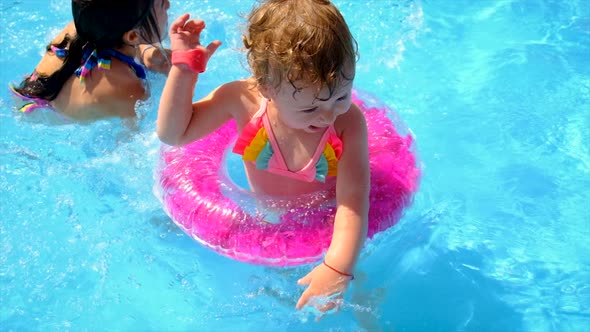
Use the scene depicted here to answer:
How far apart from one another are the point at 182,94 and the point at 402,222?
1.47 metres

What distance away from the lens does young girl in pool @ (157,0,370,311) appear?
7.27ft

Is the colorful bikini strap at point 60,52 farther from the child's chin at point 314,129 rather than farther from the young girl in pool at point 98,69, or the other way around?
the child's chin at point 314,129

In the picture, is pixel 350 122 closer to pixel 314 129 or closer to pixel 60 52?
pixel 314 129

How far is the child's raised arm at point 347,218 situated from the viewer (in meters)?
2.52

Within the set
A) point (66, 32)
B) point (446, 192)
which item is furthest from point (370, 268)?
point (66, 32)

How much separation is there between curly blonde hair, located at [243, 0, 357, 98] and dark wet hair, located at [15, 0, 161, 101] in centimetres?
138

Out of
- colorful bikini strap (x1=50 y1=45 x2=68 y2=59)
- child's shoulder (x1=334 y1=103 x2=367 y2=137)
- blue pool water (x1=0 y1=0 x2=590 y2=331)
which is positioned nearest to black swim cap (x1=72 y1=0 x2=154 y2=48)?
colorful bikini strap (x1=50 y1=45 x2=68 y2=59)

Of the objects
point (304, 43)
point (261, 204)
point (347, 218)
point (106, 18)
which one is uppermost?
point (304, 43)

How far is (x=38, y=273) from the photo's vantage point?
3439 millimetres

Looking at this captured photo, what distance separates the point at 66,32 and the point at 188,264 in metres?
1.58

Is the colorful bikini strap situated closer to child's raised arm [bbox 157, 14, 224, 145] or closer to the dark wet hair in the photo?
the dark wet hair

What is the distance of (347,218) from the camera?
8.64 ft

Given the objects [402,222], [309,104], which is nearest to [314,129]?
[309,104]

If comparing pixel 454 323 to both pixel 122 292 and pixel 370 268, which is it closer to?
pixel 370 268
